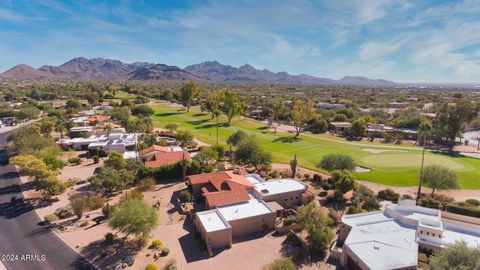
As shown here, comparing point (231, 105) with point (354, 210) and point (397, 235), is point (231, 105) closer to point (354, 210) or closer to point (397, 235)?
point (354, 210)

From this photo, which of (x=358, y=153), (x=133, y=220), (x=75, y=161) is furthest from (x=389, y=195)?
(x=75, y=161)

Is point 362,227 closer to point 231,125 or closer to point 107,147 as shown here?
point 107,147

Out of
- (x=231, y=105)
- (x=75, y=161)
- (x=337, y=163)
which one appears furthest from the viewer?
(x=231, y=105)

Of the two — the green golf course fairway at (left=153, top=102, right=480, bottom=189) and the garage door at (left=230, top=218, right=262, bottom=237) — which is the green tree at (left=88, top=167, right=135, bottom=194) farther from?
the green golf course fairway at (left=153, top=102, right=480, bottom=189)

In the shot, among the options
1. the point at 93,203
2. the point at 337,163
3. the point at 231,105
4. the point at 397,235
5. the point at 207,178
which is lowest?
the point at 93,203

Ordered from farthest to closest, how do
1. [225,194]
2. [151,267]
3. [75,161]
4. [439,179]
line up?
[75,161]
[439,179]
[225,194]
[151,267]
